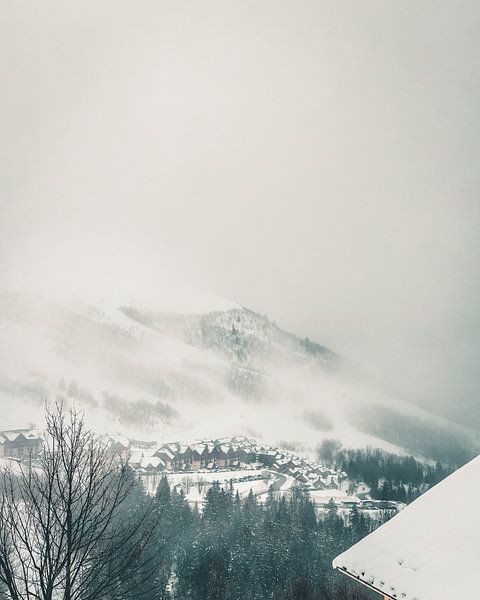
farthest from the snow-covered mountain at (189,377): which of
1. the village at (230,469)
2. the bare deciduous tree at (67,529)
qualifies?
the bare deciduous tree at (67,529)

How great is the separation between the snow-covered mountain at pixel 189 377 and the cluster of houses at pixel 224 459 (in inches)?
574

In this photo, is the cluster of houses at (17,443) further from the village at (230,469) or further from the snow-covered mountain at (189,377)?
the snow-covered mountain at (189,377)

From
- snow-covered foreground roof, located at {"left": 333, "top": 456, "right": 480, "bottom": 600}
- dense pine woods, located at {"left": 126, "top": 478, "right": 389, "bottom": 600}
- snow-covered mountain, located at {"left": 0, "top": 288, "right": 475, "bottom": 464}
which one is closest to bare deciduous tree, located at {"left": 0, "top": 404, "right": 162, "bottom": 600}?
snow-covered foreground roof, located at {"left": 333, "top": 456, "right": 480, "bottom": 600}

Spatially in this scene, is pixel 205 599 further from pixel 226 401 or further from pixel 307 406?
pixel 307 406

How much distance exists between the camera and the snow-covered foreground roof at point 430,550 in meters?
4.39

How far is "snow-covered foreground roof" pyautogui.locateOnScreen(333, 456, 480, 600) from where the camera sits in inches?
173

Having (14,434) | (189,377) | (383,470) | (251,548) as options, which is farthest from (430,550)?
(189,377)

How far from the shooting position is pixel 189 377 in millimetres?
144500

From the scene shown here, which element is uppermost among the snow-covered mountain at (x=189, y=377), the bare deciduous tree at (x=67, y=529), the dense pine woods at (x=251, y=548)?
the snow-covered mountain at (x=189, y=377)

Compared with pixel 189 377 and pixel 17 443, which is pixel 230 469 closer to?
pixel 17 443

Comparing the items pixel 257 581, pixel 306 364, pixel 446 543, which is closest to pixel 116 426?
pixel 257 581

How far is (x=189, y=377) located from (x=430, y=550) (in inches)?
5588

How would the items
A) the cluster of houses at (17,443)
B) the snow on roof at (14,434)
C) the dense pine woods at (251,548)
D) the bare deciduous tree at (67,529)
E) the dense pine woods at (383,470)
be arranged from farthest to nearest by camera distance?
the dense pine woods at (383,470) < the snow on roof at (14,434) < the cluster of houses at (17,443) < the dense pine woods at (251,548) < the bare deciduous tree at (67,529)

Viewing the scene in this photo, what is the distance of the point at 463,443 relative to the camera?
146 meters
